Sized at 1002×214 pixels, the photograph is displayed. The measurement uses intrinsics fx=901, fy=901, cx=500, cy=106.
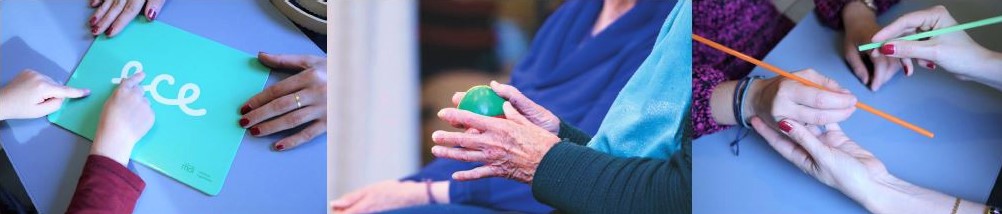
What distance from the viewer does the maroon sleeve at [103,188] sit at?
1.65 m

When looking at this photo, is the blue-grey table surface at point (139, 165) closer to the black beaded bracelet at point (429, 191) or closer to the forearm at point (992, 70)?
the black beaded bracelet at point (429, 191)

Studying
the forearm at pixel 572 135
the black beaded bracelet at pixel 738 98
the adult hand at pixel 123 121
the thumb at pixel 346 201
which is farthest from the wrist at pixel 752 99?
the adult hand at pixel 123 121

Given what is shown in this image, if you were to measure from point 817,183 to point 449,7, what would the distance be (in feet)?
2.72

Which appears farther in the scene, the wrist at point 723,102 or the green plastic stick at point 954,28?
the wrist at point 723,102

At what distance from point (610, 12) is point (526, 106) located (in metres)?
0.27

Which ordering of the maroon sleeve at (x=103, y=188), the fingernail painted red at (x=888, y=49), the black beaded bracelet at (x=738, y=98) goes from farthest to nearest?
1. the black beaded bracelet at (x=738, y=98)
2. the fingernail painted red at (x=888, y=49)
3. the maroon sleeve at (x=103, y=188)

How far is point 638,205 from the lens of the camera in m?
1.67

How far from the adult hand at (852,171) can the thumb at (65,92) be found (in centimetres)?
135

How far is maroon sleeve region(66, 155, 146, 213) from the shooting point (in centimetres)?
165

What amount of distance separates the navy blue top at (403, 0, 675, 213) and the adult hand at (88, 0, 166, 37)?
59 cm

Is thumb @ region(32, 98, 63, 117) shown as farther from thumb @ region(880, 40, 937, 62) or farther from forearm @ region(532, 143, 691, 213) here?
thumb @ region(880, 40, 937, 62)

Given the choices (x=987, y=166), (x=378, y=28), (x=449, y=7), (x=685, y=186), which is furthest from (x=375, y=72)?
(x=987, y=166)

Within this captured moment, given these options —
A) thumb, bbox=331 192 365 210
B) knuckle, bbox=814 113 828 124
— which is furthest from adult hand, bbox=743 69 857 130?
thumb, bbox=331 192 365 210

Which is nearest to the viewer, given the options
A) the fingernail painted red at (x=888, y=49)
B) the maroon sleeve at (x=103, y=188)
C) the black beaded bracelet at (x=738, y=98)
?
the maroon sleeve at (x=103, y=188)
